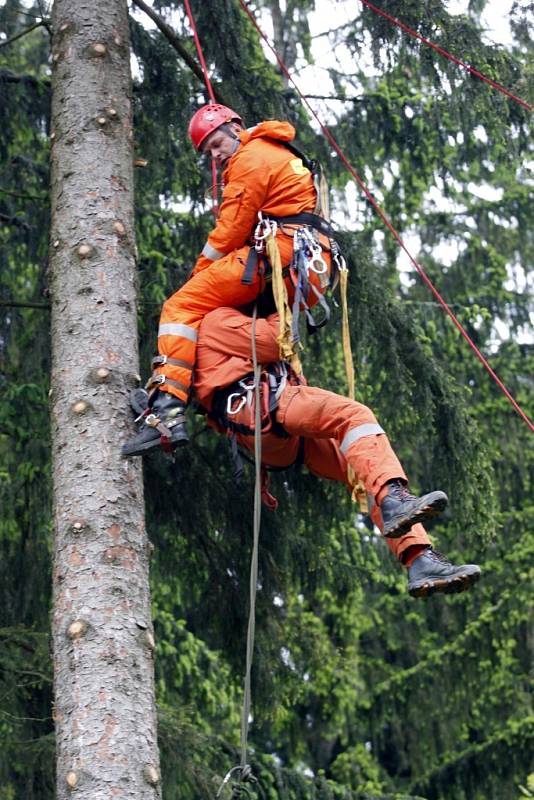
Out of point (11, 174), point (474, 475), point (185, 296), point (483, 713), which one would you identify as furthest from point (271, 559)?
point (483, 713)

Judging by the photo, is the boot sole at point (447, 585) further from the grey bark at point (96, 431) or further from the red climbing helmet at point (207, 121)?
the red climbing helmet at point (207, 121)

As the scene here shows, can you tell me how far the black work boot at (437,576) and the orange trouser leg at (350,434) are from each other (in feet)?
Result: 0.26

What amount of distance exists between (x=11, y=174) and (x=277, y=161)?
10.4 ft

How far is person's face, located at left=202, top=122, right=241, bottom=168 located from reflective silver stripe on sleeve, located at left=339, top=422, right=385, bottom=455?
146 centimetres

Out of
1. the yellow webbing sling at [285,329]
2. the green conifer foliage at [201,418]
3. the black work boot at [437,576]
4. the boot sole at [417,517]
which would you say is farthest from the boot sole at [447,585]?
the green conifer foliage at [201,418]

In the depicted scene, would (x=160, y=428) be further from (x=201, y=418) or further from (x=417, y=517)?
(x=201, y=418)

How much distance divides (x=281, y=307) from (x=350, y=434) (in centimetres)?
60

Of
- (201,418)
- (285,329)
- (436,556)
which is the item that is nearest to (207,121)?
(285,329)

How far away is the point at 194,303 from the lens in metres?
6.18

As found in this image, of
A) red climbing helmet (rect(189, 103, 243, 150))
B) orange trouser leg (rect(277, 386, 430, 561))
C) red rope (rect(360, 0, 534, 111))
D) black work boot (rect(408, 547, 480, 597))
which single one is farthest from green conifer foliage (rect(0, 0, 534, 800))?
black work boot (rect(408, 547, 480, 597))

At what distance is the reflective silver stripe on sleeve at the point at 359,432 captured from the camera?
5.74 metres

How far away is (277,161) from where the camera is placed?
618cm

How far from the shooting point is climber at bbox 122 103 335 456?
20.0ft

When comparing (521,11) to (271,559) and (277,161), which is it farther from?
(271,559)
